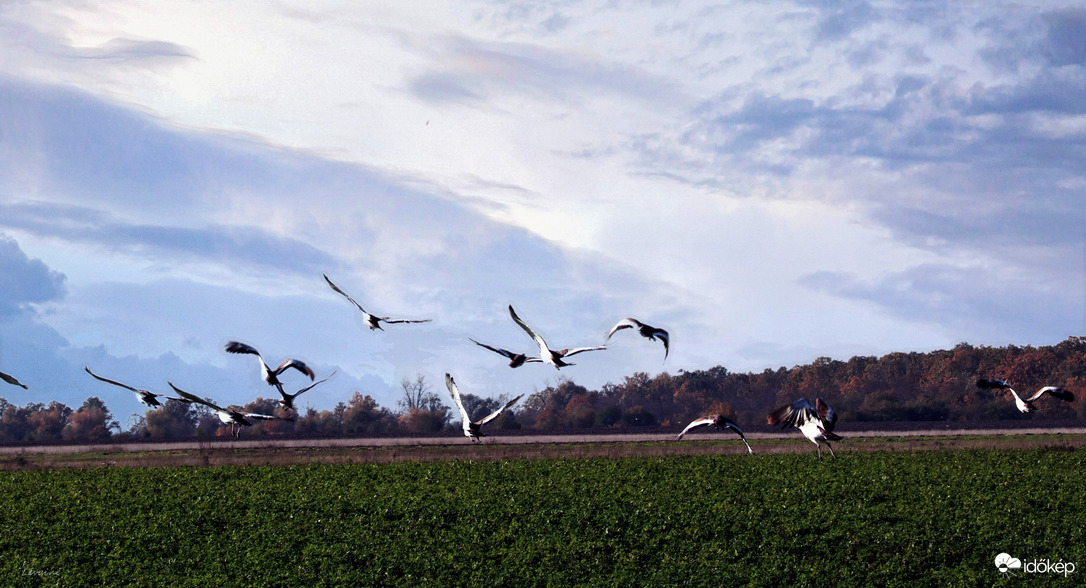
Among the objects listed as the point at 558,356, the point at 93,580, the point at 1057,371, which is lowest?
the point at 93,580

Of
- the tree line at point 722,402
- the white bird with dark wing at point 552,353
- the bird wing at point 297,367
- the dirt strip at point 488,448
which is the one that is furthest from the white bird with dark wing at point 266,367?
the tree line at point 722,402

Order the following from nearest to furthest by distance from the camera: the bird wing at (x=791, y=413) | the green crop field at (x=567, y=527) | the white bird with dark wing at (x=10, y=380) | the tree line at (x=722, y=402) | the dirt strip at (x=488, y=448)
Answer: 1. the white bird with dark wing at (x=10, y=380)
2. the bird wing at (x=791, y=413)
3. the green crop field at (x=567, y=527)
4. the dirt strip at (x=488, y=448)
5. the tree line at (x=722, y=402)

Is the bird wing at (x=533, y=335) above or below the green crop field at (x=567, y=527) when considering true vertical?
above

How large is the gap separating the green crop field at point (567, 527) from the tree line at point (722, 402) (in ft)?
164

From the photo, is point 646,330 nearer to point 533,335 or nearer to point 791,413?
point 533,335

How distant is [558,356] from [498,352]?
1.12 metres

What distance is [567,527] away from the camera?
30781 millimetres

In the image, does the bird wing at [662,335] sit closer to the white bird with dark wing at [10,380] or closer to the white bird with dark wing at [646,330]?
the white bird with dark wing at [646,330]

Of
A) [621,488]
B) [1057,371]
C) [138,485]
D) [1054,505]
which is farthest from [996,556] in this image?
[1057,371]

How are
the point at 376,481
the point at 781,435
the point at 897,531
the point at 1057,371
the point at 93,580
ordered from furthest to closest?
the point at 1057,371 < the point at 781,435 < the point at 376,481 < the point at 897,531 < the point at 93,580

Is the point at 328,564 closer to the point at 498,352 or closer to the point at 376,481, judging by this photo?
the point at 376,481

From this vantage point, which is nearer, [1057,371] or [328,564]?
[328,564]

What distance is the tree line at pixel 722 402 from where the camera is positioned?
296 feet

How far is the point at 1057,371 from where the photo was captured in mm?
98750
